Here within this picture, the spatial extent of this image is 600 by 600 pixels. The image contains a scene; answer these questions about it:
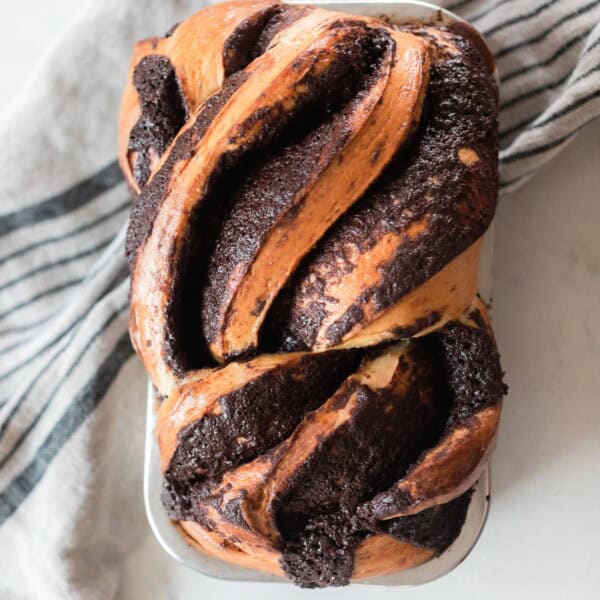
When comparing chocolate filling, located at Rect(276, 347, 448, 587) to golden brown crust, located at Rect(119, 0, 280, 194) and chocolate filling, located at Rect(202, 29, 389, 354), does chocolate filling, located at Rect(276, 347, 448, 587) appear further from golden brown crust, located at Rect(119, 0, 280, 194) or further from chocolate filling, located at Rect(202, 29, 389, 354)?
golden brown crust, located at Rect(119, 0, 280, 194)

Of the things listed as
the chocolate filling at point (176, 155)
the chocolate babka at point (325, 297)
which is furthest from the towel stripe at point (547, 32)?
the chocolate filling at point (176, 155)

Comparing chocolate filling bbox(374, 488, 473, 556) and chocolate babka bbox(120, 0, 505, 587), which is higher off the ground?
chocolate babka bbox(120, 0, 505, 587)

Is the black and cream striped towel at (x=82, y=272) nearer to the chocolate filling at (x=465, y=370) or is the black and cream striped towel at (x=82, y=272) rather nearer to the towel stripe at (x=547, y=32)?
the towel stripe at (x=547, y=32)

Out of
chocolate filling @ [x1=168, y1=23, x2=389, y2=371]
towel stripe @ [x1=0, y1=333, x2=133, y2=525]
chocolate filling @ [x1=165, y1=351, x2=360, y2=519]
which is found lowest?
towel stripe @ [x1=0, y1=333, x2=133, y2=525]

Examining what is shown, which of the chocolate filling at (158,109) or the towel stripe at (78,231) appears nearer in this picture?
the chocolate filling at (158,109)

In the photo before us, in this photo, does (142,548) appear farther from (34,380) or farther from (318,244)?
(318,244)

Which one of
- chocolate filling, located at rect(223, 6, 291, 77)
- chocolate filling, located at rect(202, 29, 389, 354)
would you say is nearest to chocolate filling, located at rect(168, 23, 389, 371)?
chocolate filling, located at rect(202, 29, 389, 354)

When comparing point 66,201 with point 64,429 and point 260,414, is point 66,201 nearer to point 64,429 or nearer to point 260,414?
point 64,429
